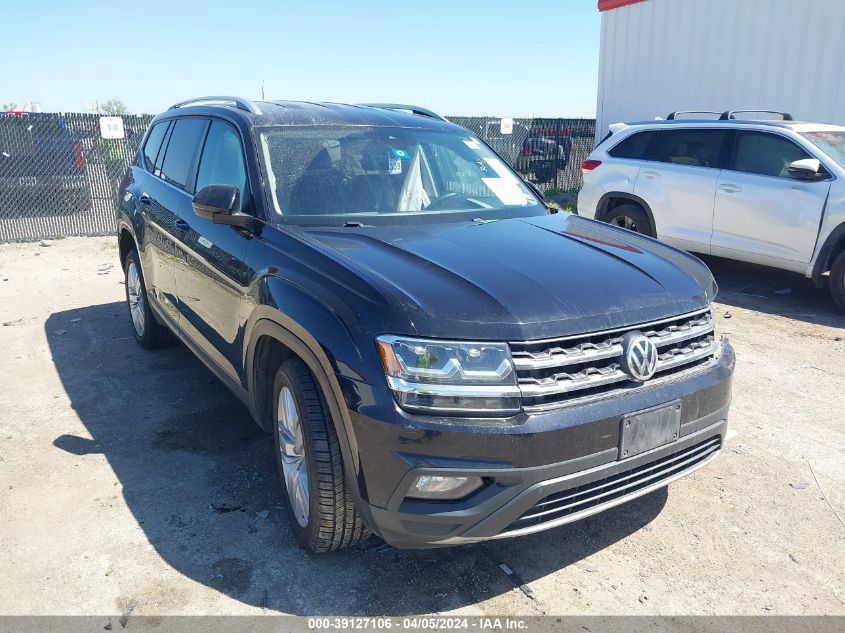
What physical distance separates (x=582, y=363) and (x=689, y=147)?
6375 mm

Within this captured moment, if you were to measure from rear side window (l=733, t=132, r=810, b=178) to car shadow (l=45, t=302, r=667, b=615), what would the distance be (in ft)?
16.5

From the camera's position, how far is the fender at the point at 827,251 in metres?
6.70

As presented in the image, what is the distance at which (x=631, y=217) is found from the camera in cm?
853

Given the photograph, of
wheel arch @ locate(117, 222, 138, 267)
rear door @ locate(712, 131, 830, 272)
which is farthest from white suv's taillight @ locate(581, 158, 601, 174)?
wheel arch @ locate(117, 222, 138, 267)

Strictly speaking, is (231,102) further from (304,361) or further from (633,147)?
(633,147)

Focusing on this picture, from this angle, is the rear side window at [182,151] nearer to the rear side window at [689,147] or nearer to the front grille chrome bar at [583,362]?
the front grille chrome bar at [583,362]

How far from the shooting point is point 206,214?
3.43 m

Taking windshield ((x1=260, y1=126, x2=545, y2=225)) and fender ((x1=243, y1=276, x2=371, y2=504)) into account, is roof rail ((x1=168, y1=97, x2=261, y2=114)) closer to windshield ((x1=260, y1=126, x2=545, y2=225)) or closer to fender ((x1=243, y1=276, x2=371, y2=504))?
windshield ((x1=260, y1=126, x2=545, y2=225))

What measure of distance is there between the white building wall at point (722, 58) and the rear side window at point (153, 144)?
10398 millimetres

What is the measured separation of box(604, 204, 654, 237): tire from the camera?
330 inches

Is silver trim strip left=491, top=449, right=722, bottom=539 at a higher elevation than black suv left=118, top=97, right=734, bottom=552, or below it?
below

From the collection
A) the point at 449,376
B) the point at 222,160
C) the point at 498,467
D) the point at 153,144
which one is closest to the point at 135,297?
the point at 153,144

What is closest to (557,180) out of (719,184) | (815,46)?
(815,46)

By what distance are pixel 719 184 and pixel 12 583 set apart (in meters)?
7.21
